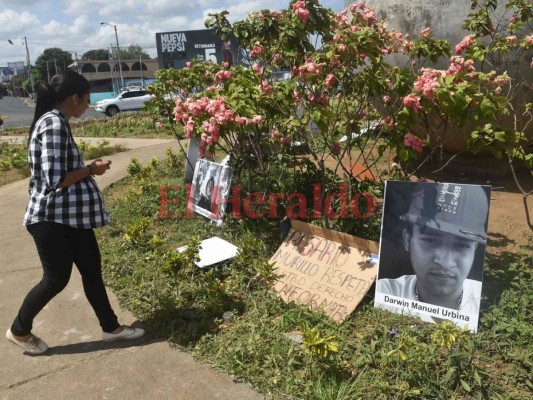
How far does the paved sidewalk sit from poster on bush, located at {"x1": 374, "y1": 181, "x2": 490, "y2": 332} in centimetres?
113

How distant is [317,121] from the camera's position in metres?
3.29

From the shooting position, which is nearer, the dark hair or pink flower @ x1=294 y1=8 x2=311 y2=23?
the dark hair

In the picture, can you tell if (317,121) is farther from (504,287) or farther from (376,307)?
(504,287)

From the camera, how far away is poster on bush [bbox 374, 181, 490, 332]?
9.64 ft

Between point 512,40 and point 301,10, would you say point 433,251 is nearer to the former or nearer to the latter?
point 512,40

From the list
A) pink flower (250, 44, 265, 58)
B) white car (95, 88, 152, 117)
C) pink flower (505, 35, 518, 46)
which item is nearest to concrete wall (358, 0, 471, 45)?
pink flower (505, 35, 518, 46)

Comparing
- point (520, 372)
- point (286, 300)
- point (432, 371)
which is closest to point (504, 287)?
point (520, 372)

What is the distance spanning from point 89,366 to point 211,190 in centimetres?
246

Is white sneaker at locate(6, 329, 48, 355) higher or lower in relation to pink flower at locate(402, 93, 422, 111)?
lower

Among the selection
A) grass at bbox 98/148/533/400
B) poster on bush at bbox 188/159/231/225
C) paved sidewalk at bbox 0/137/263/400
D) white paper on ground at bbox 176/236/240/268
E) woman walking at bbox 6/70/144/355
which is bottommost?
paved sidewalk at bbox 0/137/263/400

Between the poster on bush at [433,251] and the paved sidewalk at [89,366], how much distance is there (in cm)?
113

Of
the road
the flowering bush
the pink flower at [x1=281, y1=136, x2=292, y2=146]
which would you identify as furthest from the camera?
the road

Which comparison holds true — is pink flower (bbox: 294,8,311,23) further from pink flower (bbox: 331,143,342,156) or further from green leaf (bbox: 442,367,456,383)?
green leaf (bbox: 442,367,456,383)

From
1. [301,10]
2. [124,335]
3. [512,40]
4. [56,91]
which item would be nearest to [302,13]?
[301,10]
